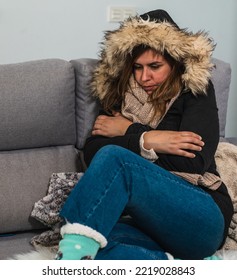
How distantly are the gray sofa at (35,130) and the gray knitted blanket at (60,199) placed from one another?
0.24ft

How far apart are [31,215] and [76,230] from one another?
55cm

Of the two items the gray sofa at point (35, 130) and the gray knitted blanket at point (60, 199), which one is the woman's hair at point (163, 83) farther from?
the gray knitted blanket at point (60, 199)

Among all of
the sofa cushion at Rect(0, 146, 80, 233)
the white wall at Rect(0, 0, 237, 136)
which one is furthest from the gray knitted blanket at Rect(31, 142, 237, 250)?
the white wall at Rect(0, 0, 237, 136)

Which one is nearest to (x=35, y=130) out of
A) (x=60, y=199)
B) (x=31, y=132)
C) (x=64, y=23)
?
(x=31, y=132)

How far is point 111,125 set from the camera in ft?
6.36

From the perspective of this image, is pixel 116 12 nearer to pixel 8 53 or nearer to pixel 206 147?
pixel 8 53

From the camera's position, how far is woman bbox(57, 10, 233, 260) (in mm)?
1486

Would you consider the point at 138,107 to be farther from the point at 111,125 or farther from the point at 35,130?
the point at 35,130

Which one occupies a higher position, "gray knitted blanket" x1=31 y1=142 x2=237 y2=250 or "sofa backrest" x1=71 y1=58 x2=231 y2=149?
"sofa backrest" x1=71 y1=58 x2=231 y2=149

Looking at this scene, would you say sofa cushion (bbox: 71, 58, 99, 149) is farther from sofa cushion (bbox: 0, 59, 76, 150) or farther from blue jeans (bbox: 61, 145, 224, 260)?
blue jeans (bbox: 61, 145, 224, 260)

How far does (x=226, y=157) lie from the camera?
204 cm

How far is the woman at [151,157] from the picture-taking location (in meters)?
1.49

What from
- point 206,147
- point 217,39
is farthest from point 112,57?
point 217,39

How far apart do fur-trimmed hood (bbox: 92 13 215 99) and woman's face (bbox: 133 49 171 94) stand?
0.11 feet
